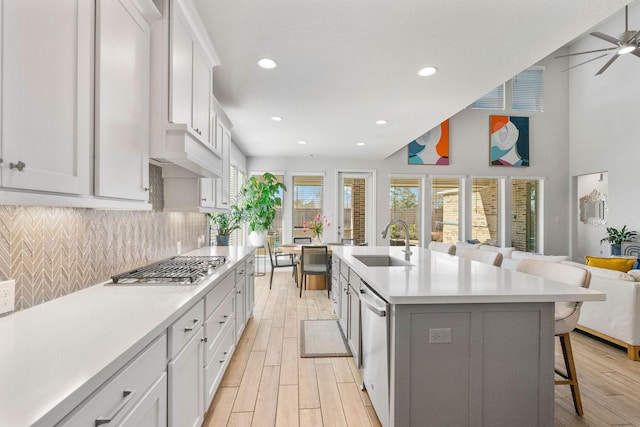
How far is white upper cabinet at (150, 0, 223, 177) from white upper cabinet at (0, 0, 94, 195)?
1.74 feet

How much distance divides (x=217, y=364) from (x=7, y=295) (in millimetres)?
1321

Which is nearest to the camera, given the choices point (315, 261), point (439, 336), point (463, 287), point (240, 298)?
point (439, 336)

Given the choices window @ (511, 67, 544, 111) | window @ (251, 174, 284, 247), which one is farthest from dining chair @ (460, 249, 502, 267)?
window @ (511, 67, 544, 111)

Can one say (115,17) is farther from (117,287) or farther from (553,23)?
(553,23)

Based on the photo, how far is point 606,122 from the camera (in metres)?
6.67

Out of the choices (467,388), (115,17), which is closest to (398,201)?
(467,388)

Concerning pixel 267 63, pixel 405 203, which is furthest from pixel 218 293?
pixel 405 203

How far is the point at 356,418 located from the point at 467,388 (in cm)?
78

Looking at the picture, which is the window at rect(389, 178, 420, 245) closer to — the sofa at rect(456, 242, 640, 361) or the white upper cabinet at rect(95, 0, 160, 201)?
the sofa at rect(456, 242, 640, 361)

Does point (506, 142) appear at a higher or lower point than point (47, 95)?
higher

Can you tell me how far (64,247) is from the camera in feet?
4.93

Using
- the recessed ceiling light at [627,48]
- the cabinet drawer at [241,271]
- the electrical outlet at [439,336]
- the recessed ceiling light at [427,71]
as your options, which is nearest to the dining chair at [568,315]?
the electrical outlet at [439,336]

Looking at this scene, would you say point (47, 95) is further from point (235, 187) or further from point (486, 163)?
point (486, 163)

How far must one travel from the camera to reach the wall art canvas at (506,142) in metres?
7.34
